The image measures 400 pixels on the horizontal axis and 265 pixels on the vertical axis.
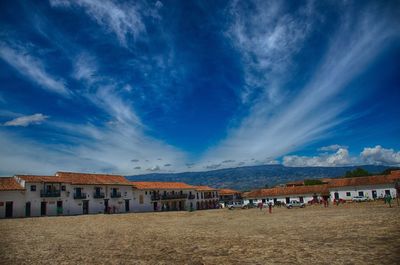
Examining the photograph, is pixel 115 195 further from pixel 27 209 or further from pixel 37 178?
pixel 27 209

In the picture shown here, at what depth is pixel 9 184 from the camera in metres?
44.1

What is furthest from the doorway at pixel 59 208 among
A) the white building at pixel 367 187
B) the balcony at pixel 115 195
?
the white building at pixel 367 187

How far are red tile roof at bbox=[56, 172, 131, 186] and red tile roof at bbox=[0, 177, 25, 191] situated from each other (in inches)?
261

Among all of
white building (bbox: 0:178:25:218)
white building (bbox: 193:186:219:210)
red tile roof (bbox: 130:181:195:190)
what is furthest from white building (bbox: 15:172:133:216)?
white building (bbox: 193:186:219:210)

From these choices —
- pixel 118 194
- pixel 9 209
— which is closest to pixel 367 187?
pixel 118 194

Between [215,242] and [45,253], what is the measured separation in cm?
797

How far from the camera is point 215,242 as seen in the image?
51.7ft

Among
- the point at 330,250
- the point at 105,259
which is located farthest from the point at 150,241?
the point at 330,250

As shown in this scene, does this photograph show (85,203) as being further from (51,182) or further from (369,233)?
(369,233)

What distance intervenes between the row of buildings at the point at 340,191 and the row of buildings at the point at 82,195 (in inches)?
759

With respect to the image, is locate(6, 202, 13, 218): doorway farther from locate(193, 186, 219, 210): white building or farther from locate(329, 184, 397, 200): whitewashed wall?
locate(329, 184, 397, 200): whitewashed wall

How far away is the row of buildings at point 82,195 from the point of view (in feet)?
143

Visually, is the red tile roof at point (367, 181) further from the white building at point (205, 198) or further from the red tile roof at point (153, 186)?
the red tile roof at point (153, 186)

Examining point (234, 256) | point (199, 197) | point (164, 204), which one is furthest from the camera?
point (199, 197)
